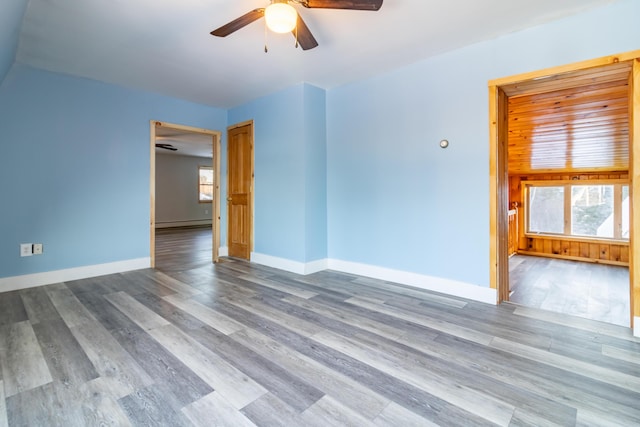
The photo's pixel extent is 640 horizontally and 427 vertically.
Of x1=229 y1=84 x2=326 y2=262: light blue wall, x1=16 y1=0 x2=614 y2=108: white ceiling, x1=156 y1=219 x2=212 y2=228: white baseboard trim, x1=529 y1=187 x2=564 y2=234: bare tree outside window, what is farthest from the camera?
x1=156 y1=219 x2=212 y2=228: white baseboard trim

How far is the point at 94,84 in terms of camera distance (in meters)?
3.72

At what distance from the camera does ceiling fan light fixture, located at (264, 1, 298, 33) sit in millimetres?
1789

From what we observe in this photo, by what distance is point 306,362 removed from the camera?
1826 millimetres

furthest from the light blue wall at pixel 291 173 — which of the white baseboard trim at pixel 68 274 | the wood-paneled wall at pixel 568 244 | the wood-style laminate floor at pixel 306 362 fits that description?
the wood-paneled wall at pixel 568 244

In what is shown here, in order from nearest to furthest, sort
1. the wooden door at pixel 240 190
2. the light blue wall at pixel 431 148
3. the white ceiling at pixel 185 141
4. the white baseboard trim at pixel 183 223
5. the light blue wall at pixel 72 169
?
the light blue wall at pixel 431 148, the light blue wall at pixel 72 169, the wooden door at pixel 240 190, the white ceiling at pixel 185 141, the white baseboard trim at pixel 183 223

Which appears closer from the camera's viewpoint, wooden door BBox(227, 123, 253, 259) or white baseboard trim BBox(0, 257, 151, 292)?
white baseboard trim BBox(0, 257, 151, 292)

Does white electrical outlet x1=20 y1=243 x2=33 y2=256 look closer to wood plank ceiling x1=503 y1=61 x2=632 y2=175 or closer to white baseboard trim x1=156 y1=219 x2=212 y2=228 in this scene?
wood plank ceiling x1=503 y1=61 x2=632 y2=175

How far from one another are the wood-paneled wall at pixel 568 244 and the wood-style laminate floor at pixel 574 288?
20.4 inches

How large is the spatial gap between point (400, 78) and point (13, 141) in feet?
13.9

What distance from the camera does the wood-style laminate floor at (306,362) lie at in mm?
1392

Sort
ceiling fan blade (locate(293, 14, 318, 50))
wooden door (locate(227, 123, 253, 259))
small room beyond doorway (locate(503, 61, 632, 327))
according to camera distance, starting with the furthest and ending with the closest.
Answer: wooden door (locate(227, 123, 253, 259)), small room beyond doorway (locate(503, 61, 632, 327)), ceiling fan blade (locate(293, 14, 318, 50))

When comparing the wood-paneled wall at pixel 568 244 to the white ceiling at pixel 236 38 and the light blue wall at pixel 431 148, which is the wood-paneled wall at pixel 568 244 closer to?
the light blue wall at pixel 431 148

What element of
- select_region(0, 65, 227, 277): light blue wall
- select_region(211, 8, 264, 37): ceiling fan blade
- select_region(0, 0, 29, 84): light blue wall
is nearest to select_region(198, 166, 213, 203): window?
select_region(0, 65, 227, 277): light blue wall

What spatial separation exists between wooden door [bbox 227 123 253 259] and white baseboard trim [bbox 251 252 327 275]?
373 mm
